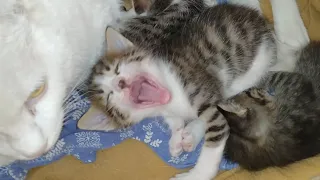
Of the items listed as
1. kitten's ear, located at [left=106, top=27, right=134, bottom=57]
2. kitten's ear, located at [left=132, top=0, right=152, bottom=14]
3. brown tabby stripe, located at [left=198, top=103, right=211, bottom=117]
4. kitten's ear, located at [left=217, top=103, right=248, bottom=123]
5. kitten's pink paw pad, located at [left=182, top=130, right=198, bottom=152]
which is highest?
kitten's ear, located at [left=132, top=0, right=152, bottom=14]

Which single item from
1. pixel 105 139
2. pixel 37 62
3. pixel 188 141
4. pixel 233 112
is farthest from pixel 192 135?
pixel 37 62

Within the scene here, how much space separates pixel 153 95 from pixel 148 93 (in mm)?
14

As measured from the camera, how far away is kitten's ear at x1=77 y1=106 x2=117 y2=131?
1.35 meters

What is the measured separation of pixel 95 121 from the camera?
1.36 metres

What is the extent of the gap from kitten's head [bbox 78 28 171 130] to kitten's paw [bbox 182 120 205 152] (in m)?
0.10

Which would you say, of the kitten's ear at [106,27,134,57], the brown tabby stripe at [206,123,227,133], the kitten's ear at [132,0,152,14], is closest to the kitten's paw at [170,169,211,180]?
the brown tabby stripe at [206,123,227,133]

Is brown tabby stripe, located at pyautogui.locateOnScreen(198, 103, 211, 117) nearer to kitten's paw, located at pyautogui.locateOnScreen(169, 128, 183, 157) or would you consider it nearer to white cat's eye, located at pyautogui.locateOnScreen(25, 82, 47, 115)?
kitten's paw, located at pyautogui.locateOnScreen(169, 128, 183, 157)

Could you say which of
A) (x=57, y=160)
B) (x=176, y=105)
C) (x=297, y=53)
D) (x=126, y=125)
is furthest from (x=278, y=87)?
(x=57, y=160)

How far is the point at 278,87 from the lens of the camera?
1357 mm

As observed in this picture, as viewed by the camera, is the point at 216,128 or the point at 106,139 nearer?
the point at 216,128

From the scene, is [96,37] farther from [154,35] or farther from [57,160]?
[57,160]

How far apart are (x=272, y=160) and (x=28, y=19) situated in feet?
2.32

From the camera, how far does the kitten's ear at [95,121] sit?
135 cm

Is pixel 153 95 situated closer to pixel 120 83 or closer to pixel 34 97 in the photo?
pixel 120 83
